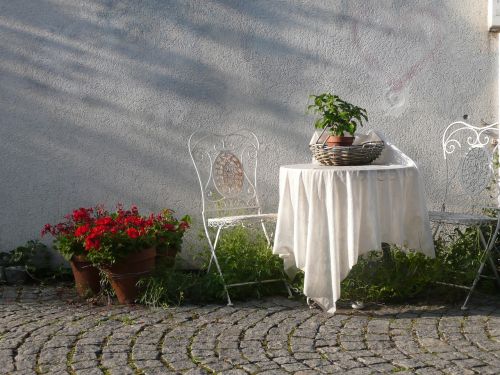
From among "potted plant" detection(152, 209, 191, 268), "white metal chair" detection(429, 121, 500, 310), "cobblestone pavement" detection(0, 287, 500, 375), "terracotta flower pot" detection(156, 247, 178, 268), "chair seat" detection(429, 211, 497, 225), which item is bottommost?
"cobblestone pavement" detection(0, 287, 500, 375)

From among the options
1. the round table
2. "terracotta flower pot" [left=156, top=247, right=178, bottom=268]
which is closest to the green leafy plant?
the round table

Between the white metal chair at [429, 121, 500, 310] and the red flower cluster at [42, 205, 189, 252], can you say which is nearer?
the red flower cluster at [42, 205, 189, 252]

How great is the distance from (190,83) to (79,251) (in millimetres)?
1663

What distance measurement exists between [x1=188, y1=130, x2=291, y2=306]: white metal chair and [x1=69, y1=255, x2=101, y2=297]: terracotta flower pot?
3.06ft

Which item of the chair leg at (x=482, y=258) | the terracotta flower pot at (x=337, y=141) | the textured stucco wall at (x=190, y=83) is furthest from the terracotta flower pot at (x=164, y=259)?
the chair leg at (x=482, y=258)

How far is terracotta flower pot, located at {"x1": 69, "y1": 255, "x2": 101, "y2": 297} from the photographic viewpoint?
18.9 ft

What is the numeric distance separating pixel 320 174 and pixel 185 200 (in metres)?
1.75

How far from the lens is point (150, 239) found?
18.4 feet

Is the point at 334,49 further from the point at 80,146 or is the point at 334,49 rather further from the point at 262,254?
the point at 80,146

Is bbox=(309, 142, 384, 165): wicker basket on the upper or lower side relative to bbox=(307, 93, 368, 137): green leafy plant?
lower

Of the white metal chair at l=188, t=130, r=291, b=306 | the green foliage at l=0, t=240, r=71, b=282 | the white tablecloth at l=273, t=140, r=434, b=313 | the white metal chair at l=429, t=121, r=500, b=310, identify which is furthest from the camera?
the green foliage at l=0, t=240, r=71, b=282

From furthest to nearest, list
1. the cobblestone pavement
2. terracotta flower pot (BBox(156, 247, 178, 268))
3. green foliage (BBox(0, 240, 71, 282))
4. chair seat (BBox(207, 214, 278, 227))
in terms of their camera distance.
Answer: green foliage (BBox(0, 240, 71, 282))
terracotta flower pot (BBox(156, 247, 178, 268))
chair seat (BBox(207, 214, 278, 227))
the cobblestone pavement

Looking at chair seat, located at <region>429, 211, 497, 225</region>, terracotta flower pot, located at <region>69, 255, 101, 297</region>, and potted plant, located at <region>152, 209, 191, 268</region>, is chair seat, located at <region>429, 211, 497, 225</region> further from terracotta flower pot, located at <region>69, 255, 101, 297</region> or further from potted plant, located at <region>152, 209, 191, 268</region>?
terracotta flower pot, located at <region>69, 255, 101, 297</region>

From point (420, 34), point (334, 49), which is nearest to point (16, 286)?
point (334, 49)
